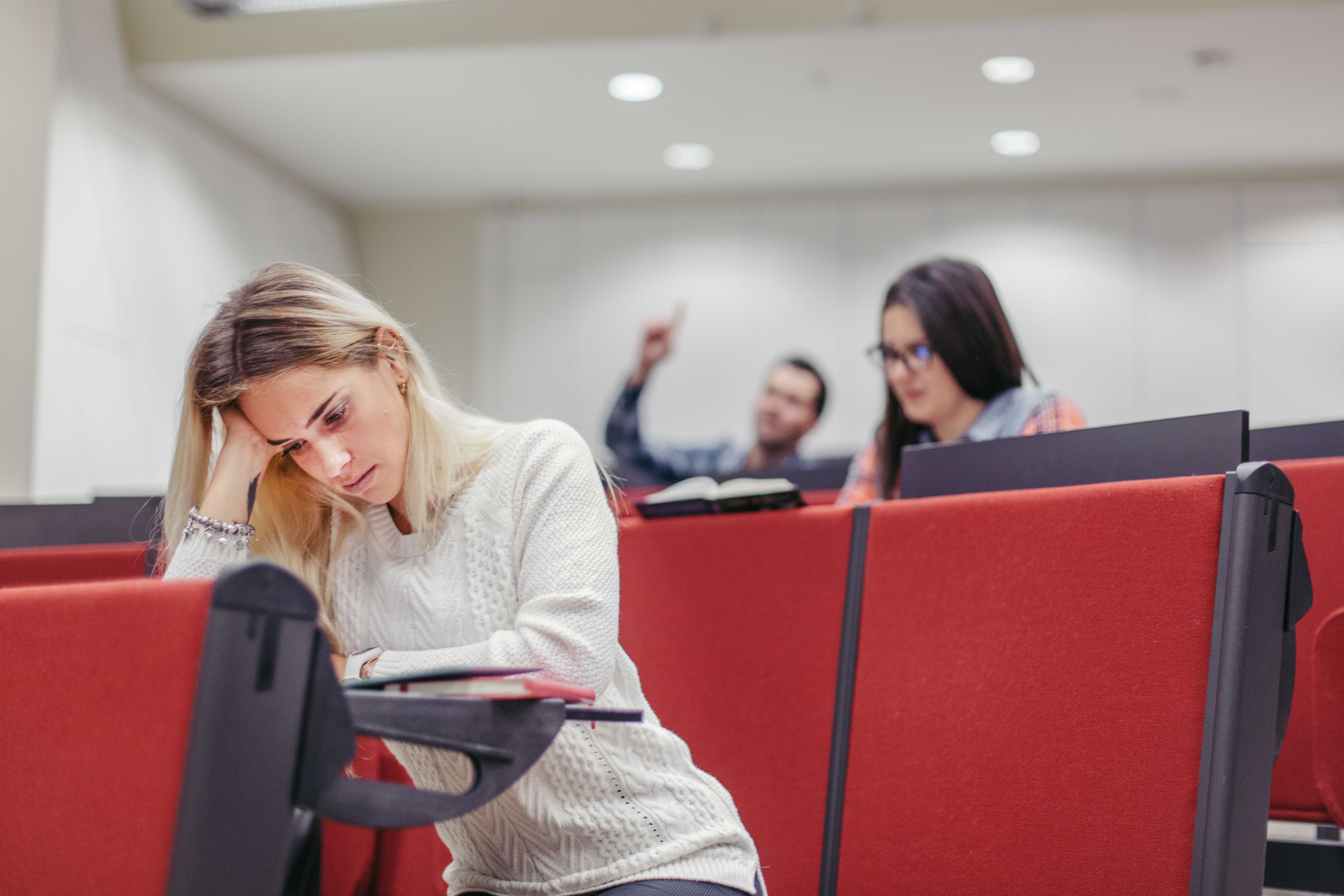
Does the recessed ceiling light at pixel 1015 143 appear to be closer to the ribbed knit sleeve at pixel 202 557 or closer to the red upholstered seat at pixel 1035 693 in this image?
the red upholstered seat at pixel 1035 693

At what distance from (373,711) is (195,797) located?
0.14 m

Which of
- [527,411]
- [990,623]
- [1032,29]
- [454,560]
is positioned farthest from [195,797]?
[527,411]

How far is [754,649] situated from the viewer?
1488mm

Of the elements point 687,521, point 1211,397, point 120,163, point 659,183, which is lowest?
point 687,521

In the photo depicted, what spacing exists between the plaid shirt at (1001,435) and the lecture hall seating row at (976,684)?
0.69ft

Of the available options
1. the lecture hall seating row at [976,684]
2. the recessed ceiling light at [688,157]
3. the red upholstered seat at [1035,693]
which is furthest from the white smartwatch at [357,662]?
the recessed ceiling light at [688,157]

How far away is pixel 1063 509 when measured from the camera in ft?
3.98

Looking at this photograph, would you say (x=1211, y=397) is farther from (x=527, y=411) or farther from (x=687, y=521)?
(x=687, y=521)

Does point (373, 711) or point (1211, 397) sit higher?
point (1211, 397)

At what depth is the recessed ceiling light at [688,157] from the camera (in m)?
5.29

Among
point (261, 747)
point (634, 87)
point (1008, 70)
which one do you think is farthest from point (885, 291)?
point (261, 747)

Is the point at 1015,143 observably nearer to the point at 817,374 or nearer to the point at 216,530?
the point at 817,374

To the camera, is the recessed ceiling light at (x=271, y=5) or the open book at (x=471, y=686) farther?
the recessed ceiling light at (x=271, y=5)

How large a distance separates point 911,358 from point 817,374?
195cm
